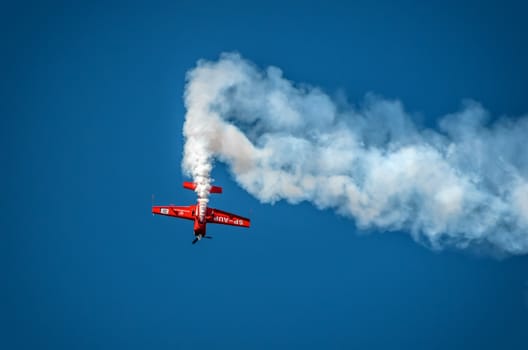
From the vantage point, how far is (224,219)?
44094mm

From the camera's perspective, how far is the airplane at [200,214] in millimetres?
Result: 42522

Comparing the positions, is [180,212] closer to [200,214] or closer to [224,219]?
[200,214]

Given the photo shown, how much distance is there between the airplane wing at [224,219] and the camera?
143 feet

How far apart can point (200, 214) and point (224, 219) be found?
5.79ft

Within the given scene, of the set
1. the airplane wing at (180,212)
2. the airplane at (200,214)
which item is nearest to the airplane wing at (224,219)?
the airplane at (200,214)

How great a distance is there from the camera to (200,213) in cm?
4272

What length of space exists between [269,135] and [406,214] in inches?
325

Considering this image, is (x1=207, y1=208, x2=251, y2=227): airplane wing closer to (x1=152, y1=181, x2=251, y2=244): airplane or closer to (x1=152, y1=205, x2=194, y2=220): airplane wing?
(x1=152, y1=181, x2=251, y2=244): airplane

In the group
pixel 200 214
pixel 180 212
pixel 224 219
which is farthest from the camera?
pixel 224 219

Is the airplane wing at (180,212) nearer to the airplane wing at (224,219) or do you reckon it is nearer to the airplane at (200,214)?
the airplane at (200,214)

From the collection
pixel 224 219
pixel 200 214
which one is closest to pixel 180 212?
pixel 200 214

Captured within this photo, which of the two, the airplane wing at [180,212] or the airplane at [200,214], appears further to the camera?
the airplane wing at [180,212]

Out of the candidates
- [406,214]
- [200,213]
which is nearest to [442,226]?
[406,214]

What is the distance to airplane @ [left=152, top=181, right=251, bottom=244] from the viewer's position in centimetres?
4252
